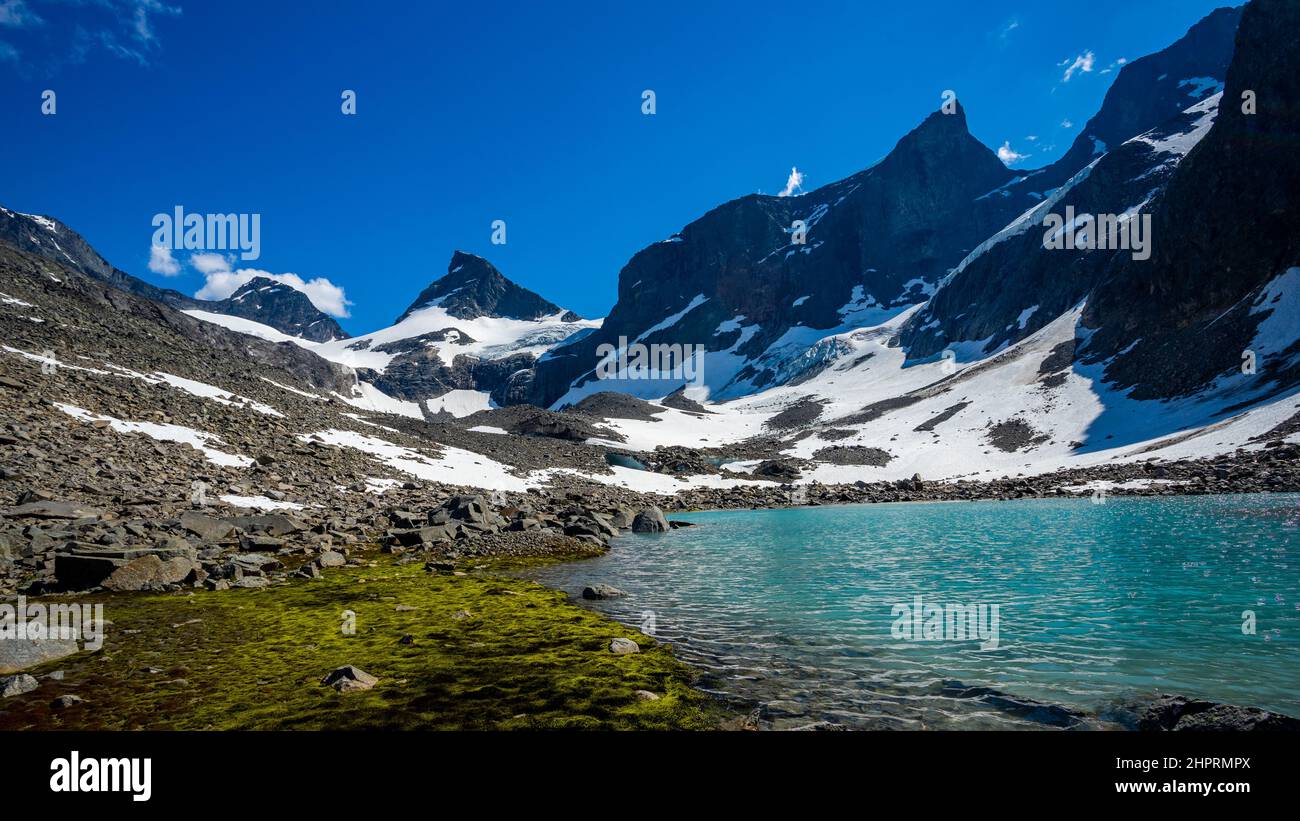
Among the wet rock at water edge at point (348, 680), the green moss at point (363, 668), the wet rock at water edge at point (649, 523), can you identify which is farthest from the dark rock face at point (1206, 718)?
the wet rock at water edge at point (649, 523)

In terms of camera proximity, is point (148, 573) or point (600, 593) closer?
point (148, 573)

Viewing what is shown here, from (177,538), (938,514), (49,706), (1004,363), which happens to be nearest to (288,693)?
(49,706)

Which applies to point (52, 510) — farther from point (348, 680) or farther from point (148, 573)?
point (348, 680)

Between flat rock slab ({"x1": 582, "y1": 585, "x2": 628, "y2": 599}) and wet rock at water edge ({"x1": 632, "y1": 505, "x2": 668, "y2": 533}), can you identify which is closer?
flat rock slab ({"x1": 582, "y1": 585, "x2": 628, "y2": 599})

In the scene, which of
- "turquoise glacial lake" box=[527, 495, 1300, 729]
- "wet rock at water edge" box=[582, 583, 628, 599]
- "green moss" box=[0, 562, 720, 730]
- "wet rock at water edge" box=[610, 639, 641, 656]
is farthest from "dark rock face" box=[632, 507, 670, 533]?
"wet rock at water edge" box=[610, 639, 641, 656]

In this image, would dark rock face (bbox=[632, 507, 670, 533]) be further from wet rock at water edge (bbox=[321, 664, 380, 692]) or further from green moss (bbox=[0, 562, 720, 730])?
wet rock at water edge (bbox=[321, 664, 380, 692])

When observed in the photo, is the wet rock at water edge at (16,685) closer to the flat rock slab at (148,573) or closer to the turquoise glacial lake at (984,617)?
the flat rock slab at (148,573)

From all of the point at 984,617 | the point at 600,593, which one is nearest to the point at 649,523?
the point at 600,593
